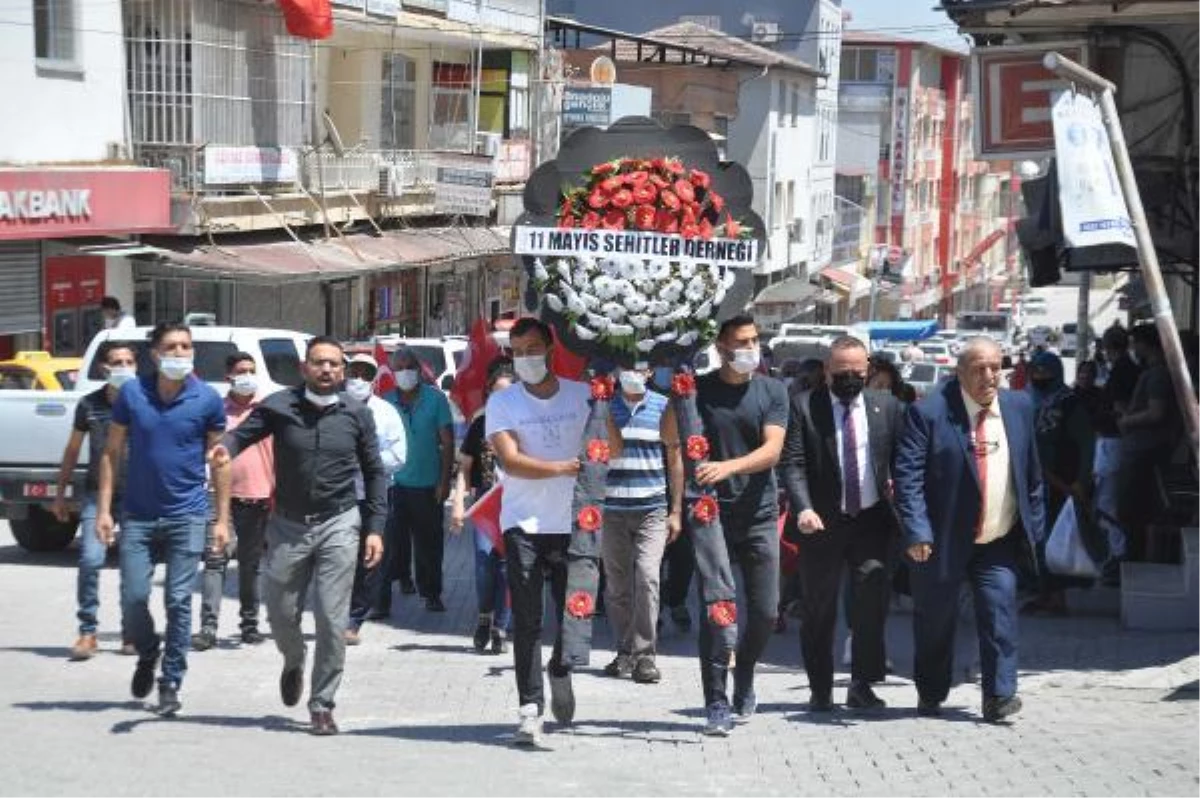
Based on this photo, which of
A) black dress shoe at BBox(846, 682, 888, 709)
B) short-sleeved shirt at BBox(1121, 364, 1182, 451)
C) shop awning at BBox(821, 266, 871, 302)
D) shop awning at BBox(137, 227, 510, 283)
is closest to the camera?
black dress shoe at BBox(846, 682, 888, 709)

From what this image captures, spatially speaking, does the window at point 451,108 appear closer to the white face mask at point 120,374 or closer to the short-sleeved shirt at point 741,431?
the white face mask at point 120,374

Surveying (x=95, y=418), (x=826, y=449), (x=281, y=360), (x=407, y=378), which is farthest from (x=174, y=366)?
(x=281, y=360)

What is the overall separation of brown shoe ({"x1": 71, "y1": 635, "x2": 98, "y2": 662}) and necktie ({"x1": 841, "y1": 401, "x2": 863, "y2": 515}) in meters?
4.29

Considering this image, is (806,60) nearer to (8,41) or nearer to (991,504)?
(8,41)

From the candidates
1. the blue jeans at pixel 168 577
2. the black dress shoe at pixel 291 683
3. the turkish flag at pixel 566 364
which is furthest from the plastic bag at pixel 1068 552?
the blue jeans at pixel 168 577

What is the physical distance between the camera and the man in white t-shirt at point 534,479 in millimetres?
9016

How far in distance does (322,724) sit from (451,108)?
3184 cm

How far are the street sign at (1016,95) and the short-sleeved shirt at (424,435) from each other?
4.51 meters

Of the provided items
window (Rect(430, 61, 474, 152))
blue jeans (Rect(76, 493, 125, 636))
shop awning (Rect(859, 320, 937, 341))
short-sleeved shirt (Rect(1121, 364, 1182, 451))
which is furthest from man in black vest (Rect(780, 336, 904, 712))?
shop awning (Rect(859, 320, 937, 341))

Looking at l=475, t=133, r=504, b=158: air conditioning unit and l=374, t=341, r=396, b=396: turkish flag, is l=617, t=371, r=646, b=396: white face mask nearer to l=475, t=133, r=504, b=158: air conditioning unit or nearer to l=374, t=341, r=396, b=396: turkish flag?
l=374, t=341, r=396, b=396: turkish flag

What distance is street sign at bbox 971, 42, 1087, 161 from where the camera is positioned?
47.8 ft

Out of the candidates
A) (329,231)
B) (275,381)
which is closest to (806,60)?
(329,231)

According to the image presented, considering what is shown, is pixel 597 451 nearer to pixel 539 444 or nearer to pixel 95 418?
pixel 539 444

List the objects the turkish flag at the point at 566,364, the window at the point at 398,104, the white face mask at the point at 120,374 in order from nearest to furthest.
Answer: the white face mask at the point at 120,374 → the turkish flag at the point at 566,364 → the window at the point at 398,104
